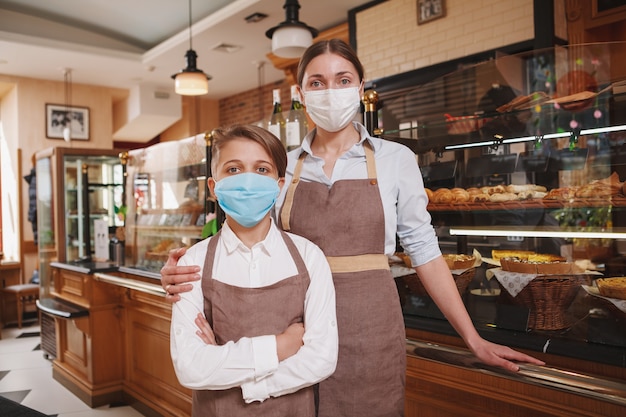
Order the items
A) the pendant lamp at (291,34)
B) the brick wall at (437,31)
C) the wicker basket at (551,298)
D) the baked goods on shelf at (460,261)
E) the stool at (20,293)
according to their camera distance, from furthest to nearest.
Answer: the stool at (20,293), the brick wall at (437,31), the pendant lamp at (291,34), the baked goods on shelf at (460,261), the wicker basket at (551,298)

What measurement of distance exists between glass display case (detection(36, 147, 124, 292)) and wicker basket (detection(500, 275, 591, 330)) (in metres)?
3.83

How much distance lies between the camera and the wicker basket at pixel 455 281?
185cm

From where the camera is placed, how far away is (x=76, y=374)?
13.3 ft

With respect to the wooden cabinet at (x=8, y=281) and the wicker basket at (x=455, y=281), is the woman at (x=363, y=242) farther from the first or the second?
the wooden cabinet at (x=8, y=281)

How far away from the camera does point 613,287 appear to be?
1488mm

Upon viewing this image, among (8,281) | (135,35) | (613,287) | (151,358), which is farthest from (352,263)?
(8,281)

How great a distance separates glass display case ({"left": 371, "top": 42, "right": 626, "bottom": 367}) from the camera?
5.22ft

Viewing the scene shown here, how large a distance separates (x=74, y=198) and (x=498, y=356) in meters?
4.49

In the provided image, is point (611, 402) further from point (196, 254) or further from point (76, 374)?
point (76, 374)

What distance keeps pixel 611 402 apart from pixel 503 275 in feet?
1.69

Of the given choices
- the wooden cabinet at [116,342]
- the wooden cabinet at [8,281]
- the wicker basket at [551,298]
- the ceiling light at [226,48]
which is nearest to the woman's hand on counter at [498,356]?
the wicker basket at [551,298]

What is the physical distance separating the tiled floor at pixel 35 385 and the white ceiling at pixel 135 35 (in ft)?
12.3

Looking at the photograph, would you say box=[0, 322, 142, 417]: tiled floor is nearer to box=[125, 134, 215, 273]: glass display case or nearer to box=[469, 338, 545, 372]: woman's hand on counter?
box=[125, 134, 215, 273]: glass display case

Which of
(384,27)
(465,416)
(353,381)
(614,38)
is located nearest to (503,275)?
(465,416)
